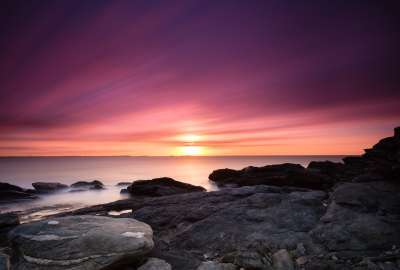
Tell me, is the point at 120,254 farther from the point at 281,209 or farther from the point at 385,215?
the point at 385,215

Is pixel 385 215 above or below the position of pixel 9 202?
above

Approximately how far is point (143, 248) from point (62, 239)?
7.12 ft

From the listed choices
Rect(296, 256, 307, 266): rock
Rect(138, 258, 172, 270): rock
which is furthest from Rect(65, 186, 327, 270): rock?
Rect(296, 256, 307, 266): rock

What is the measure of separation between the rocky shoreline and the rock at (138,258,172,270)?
27 mm

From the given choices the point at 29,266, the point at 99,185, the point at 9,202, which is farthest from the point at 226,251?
the point at 99,185

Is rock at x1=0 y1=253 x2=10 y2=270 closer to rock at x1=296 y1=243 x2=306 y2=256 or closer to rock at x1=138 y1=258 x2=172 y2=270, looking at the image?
rock at x1=138 y1=258 x2=172 y2=270

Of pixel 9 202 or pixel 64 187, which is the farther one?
pixel 64 187

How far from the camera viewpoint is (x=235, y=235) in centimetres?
944

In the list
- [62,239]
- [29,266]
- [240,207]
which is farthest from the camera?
[240,207]

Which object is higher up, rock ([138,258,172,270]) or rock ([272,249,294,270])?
rock ([272,249,294,270])

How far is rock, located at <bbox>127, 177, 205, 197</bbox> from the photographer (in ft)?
95.0

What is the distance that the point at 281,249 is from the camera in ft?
26.4

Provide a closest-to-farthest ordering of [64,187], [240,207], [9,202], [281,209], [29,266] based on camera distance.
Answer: [29,266]
[281,209]
[240,207]
[9,202]
[64,187]

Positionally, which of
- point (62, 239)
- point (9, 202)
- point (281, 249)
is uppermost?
point (62, 239)
